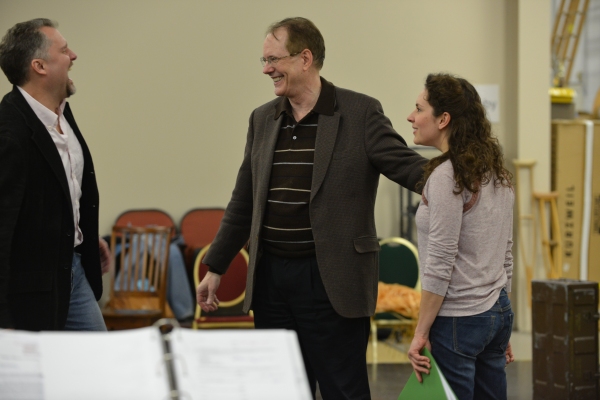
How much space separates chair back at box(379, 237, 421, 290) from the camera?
5.61 meters

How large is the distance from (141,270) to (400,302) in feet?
6.47

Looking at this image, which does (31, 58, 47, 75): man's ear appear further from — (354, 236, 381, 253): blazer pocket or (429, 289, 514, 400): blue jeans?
(429, 289, 514, 400): blue jeans

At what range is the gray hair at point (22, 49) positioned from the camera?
2193 millimetres

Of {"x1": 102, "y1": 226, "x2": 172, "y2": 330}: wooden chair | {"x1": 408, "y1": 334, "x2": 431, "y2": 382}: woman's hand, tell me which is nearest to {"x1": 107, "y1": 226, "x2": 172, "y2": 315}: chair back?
{"x1": 102, "y1": 226, "x2": 172, "y2": 330}: wooden chair

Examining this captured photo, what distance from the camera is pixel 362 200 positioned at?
7.66ft

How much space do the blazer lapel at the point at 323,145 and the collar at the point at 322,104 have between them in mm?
24

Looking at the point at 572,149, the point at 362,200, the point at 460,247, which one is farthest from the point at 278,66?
the point at 572,149

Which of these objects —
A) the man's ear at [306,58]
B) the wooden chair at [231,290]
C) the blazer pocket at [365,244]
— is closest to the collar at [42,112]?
the man's ear at [306,58]

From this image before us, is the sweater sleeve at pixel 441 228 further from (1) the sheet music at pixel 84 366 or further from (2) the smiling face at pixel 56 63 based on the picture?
(2) the smiling face at pixel 56 63

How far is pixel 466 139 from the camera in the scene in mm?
1958

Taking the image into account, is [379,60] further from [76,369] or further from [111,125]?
[76,369]

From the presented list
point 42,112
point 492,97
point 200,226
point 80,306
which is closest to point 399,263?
point 200,226

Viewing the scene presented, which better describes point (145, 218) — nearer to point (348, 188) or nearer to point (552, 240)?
point (552, 240)

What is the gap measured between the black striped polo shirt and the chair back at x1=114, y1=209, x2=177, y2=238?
378cm
